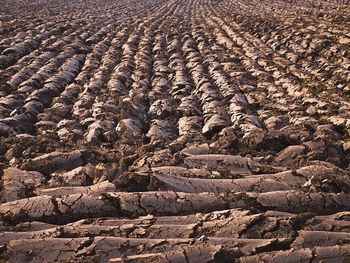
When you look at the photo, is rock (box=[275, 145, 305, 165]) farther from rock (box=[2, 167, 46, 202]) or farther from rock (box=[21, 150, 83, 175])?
rock (box=[2, 167, 46, 202])

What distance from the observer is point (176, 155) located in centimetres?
271

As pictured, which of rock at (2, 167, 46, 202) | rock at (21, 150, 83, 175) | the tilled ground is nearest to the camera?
the tilled ground

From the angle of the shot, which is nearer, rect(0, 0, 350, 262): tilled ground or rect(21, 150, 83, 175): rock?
rect(0, 0, 350, 262): tilled ground

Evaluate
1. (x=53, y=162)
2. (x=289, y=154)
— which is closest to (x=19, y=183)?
(x=53, y=162)

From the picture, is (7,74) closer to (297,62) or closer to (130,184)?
(130,184)

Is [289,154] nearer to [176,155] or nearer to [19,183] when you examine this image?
[176,155]

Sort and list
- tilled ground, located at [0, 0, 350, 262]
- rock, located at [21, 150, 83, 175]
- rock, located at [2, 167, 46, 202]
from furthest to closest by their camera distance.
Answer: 1. rock, located at [21, 150, 83, 175]
2. rock, located at [2, 167, 46, 202]
3. tilled ground, located at [0, 0, 350, 262]

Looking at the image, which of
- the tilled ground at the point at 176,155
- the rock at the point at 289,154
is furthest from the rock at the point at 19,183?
the rock at the point at 289,154

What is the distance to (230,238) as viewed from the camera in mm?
1673

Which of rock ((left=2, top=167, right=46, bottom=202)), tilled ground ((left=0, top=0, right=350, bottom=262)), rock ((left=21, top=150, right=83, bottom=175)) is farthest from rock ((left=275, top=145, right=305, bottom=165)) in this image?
rock ((left=2, top=167, right=46, bottom=202))

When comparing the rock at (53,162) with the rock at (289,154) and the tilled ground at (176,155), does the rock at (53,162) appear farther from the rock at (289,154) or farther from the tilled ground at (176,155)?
the rock at (289,154)

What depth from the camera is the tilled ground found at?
5.38 ft

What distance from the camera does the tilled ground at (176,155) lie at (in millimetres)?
1640

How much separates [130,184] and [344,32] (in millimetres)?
7335
